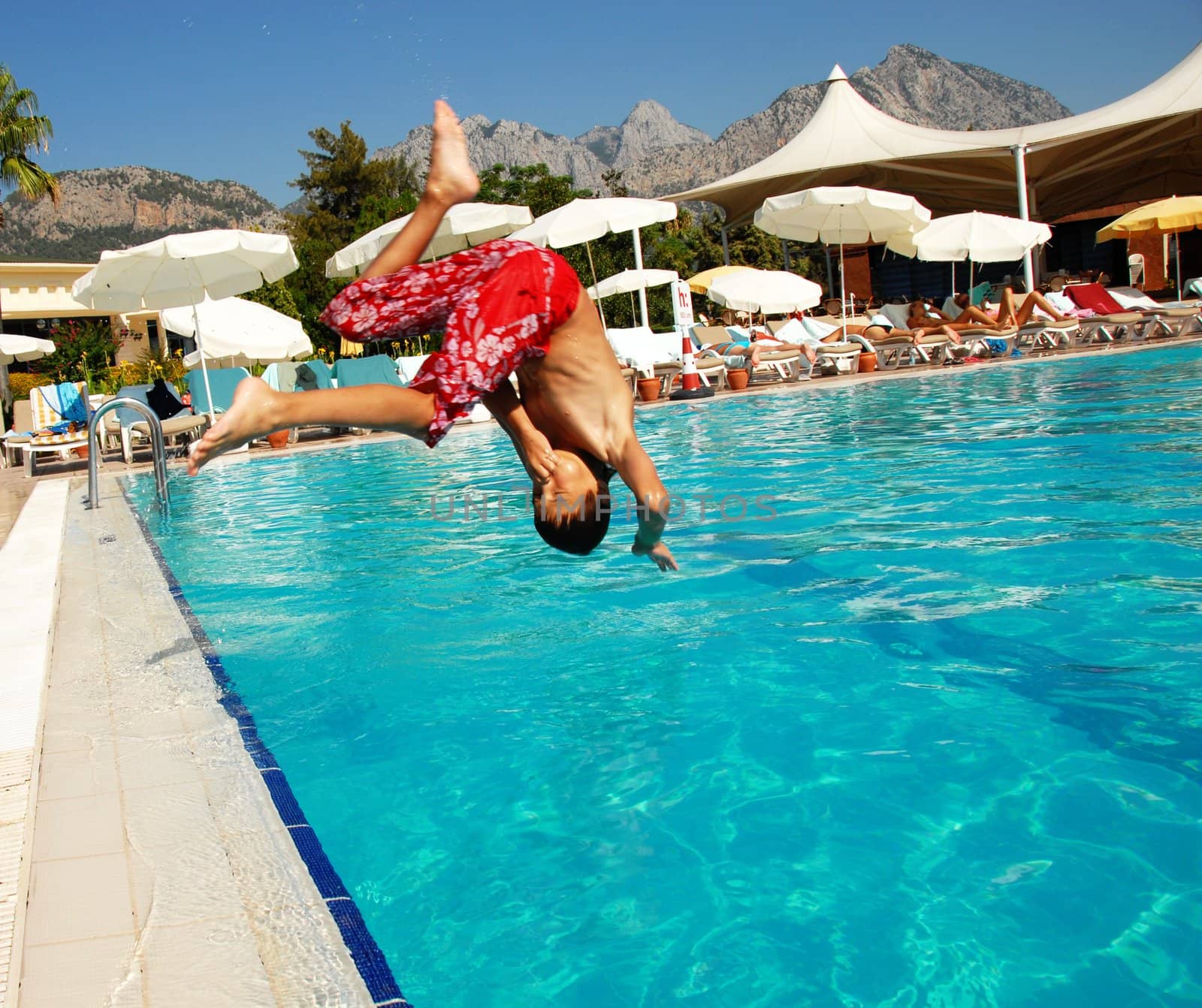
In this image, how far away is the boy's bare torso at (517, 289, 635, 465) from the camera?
345cm

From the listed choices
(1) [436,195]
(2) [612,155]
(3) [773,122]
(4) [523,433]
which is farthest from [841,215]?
(2) [612,155]

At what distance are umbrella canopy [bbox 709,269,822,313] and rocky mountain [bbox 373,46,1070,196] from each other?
297 ft

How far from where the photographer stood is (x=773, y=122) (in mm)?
129750

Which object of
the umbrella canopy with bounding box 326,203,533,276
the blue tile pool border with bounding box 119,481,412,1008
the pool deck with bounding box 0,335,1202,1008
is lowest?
the blue tile pool border with bounding box 119,481,412,1008

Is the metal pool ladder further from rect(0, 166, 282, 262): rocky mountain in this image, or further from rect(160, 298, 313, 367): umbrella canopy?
rect(0, 166, 282, 262): rocky mountain

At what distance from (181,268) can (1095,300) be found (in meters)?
16.4

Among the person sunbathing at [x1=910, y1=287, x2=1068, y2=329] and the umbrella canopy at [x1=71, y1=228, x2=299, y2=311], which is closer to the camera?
the umbrella canopy at [x1=71, y1=228, x2=299, y2=311]

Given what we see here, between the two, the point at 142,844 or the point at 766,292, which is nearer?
the point at 142,844

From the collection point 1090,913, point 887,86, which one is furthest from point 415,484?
point 887,86

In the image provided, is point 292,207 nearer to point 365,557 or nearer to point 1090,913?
point 365,557

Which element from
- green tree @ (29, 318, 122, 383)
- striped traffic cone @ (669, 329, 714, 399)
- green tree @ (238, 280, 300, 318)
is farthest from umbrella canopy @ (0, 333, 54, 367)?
striped traffic cone @ (669, 329, 714, 399)

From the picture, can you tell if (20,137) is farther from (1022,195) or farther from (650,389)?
(1022,195)

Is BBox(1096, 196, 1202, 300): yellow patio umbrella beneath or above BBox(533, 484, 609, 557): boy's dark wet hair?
above

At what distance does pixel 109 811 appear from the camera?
279cm
